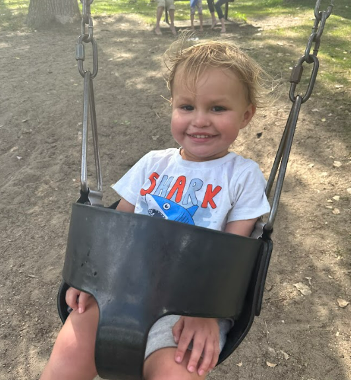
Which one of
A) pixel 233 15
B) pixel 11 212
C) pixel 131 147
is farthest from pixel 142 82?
pixel 233 15

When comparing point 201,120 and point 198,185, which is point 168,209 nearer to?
point 198,185

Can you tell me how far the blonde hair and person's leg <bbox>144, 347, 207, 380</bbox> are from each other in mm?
697

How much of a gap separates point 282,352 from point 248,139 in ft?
5.75

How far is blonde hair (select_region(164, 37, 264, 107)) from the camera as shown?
1258 millimetres

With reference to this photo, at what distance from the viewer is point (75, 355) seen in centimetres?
117

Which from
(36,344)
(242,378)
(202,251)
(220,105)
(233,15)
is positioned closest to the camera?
(202,251)

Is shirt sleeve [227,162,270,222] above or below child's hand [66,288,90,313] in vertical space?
above

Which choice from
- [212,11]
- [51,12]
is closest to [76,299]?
[212,11]

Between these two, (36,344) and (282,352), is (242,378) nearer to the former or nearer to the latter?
(282,352)

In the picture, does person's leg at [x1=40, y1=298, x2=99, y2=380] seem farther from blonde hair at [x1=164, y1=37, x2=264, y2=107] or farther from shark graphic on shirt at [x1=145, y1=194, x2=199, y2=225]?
blonde hair at [x1=164, y1=37, x2=264, y2=107]

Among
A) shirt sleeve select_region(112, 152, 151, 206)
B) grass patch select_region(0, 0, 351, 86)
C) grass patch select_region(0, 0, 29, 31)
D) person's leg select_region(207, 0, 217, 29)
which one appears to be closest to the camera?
shirt sleeve select_region(112, 152, 151, 206)

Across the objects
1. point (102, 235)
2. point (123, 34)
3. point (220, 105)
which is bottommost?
point (123, 34)

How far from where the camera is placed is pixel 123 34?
252 inches

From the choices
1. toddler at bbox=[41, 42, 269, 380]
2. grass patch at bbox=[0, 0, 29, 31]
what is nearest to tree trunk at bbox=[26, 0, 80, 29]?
grass patch at bbox=[0, 0, 29, 31]
